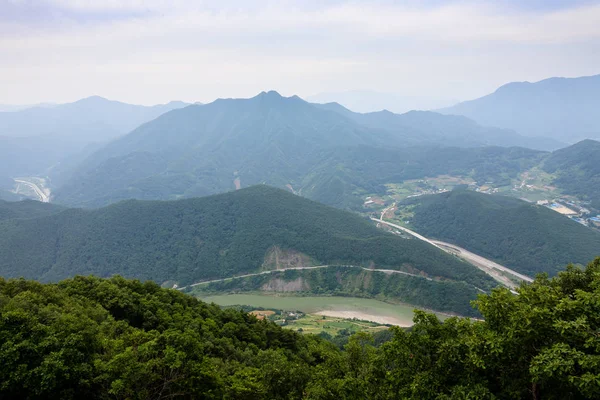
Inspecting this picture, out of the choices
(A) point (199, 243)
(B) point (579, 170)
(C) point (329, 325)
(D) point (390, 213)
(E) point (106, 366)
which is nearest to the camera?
(E) point (106, 366)

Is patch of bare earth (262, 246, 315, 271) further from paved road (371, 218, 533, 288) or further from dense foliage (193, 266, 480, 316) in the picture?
paved road (371, 218, 533, 288)

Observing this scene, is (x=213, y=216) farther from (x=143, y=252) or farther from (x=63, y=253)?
(x=63, y=253)

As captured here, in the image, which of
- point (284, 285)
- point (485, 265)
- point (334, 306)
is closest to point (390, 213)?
point (485, 265)

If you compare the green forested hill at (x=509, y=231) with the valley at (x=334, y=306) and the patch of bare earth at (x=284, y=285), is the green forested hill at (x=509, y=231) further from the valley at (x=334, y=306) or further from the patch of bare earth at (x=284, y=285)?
the patch of bare earth at (x=284, y=285)

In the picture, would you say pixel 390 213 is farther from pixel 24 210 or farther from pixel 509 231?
pixel 24 210

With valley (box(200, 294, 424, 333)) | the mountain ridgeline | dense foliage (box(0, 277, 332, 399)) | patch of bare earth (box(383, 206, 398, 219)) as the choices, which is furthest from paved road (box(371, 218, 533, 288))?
dense foliage (box(0, 277, 332, 399))

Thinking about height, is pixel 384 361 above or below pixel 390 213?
above
